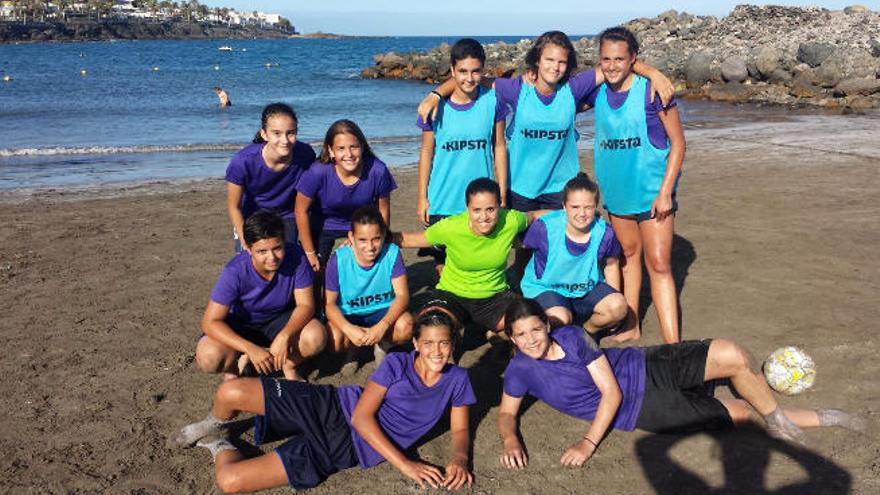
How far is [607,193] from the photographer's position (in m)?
5.56

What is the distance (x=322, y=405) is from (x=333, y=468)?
1.12ft

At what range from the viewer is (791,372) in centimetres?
453

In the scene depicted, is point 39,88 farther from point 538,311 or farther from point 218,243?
point 538,311

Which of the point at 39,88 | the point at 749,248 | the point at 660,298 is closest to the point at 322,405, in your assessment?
the point at 660,298

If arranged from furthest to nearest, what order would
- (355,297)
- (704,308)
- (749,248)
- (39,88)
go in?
(39,88)
(749,248)
(704,308)
(355,297)

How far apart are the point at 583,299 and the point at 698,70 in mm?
25386

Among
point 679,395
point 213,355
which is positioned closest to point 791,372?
point 679,395

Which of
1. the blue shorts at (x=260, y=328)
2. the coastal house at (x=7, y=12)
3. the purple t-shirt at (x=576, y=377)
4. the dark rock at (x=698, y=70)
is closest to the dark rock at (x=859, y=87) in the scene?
the dark rock at (x=698, y=70)

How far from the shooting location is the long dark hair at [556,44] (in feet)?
17.3

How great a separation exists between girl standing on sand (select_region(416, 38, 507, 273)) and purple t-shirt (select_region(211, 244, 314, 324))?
1.35 metres

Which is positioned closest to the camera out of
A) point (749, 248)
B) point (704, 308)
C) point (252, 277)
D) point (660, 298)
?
point (252, 277)

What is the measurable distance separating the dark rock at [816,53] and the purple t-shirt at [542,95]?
77.0ft

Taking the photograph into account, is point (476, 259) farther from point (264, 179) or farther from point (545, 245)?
point (264, 179)

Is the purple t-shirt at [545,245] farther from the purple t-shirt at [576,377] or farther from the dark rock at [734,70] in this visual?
the dark rock at [734,70]
